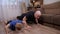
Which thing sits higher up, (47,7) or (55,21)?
(47,7)

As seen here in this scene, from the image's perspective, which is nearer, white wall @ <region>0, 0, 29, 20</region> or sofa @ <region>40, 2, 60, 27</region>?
sofa @ <region>40, 2, 60, 27</region>

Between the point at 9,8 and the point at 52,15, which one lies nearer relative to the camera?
the point at 52,15

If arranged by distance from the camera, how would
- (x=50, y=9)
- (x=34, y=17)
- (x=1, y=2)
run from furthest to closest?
(x=1, y=2)
(x=50, y=9)
(x=34, y=17)

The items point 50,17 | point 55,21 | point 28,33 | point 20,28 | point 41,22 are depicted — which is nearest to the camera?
point 28,33

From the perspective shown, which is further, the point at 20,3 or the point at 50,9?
the point at 20,3

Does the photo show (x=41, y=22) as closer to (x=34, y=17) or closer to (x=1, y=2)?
(x=34, y=17)

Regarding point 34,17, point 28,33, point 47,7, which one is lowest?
point 28,33

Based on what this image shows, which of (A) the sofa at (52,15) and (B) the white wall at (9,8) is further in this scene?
(B) the white wall at (9,8)

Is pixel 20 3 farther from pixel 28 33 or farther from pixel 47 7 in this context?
pixel 28 33

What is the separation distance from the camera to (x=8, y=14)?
11.2 feet

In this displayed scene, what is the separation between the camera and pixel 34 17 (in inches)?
81.8

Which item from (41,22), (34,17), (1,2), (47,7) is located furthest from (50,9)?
(1,2)

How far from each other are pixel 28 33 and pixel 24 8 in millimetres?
2284

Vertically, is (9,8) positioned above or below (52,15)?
above
